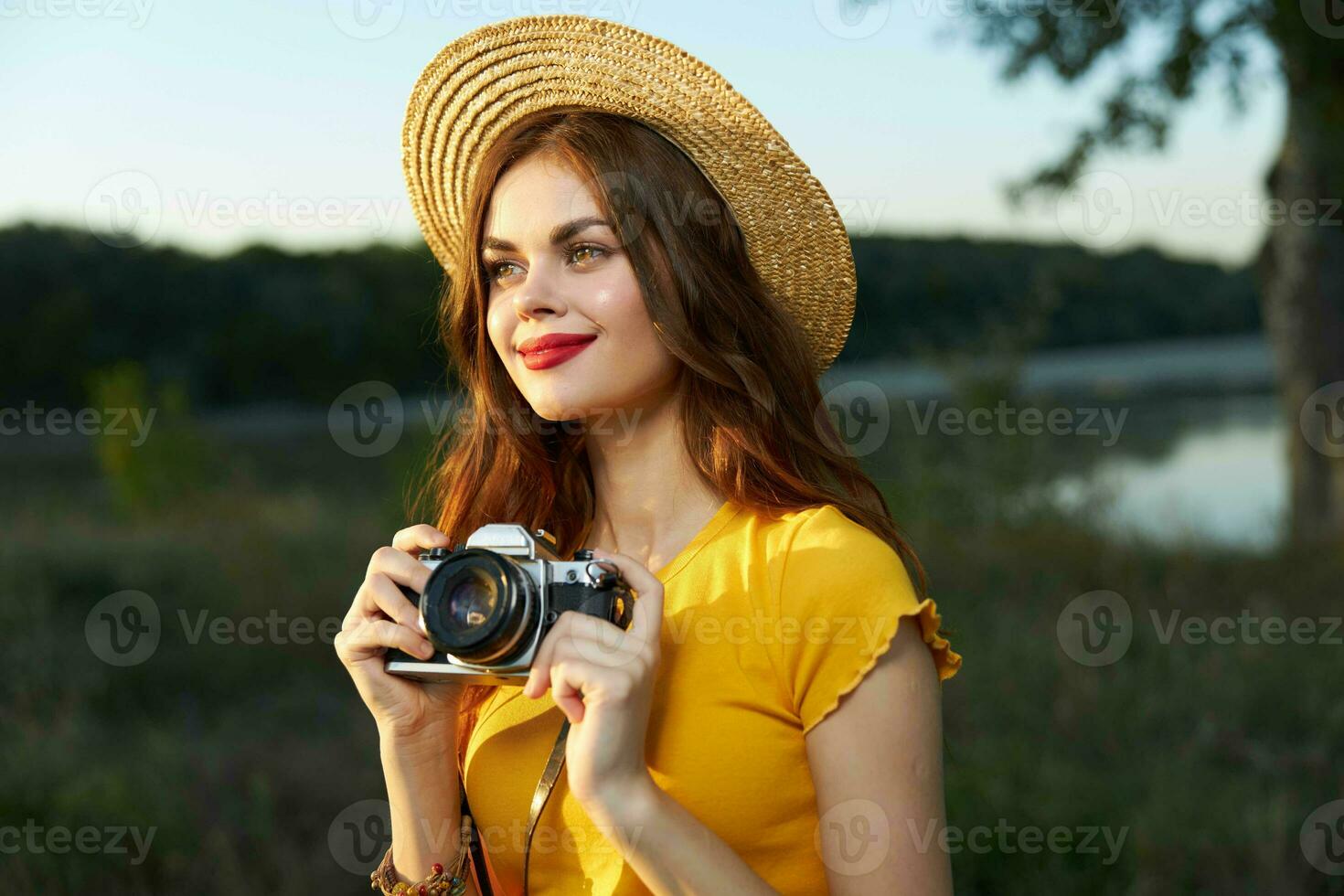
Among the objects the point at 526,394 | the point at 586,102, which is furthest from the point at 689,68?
the point at 526,394

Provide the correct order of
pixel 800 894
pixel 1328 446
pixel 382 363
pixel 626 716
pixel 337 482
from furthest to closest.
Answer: pixel 382 363 → pixel 337 482 → pixel 1328 446 → pixel 800 894 → pixel 626 716

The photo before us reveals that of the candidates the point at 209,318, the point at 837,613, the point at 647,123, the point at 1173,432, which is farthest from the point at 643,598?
the point at 209,318

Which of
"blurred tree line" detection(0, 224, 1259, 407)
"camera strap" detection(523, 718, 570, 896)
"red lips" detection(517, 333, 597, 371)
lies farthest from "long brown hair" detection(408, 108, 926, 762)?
"blurred tree line" detection(0, 224, 1259, 407)

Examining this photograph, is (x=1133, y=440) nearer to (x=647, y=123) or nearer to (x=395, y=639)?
(x=647, y=123)

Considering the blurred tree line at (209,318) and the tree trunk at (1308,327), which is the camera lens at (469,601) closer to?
the tree trunk at (1308,327)

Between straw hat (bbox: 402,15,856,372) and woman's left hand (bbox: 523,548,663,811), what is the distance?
25.4 inches

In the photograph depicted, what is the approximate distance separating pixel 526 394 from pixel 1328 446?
625 centimetres

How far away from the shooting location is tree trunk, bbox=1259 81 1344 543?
6.30m

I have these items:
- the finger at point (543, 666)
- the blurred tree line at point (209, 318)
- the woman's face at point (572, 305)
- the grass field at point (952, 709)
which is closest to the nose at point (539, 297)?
the woman's face at point (572, 305)

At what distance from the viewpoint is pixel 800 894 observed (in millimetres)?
1535

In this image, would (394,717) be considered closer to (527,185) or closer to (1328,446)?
(527,185)

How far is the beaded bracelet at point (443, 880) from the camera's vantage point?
5.45ft

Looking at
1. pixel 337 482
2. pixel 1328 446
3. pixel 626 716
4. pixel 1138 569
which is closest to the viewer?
pixel 626 716

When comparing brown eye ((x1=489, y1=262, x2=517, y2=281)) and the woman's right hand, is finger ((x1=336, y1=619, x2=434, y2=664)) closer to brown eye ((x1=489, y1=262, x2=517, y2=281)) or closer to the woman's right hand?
the woman's right hand
